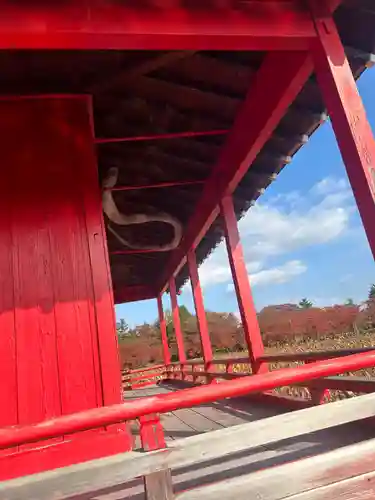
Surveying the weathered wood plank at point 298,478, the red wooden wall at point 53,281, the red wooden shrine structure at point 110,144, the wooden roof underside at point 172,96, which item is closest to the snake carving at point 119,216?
the red wooden shrine structure at point 110,144

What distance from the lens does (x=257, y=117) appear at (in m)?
3.65

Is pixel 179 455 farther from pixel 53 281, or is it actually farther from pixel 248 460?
pixel 53 281

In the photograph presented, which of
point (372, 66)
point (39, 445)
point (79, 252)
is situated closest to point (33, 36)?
point (79, 252)

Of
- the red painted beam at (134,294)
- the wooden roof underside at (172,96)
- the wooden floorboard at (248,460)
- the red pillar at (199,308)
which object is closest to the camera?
the wooden floorboard at (248,460)

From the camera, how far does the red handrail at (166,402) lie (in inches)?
56.8

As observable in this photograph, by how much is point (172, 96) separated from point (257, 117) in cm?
87

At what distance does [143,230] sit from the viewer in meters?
7.48

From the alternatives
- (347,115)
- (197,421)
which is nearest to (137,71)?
(347,115)

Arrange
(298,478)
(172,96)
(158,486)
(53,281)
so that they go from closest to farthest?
(158,486)
(298,478)
(53,281)
(172,96)

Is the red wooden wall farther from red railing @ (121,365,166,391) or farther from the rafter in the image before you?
red railing @ (121,365,166,391)

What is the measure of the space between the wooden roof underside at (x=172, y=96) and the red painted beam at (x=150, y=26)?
1.74 ft

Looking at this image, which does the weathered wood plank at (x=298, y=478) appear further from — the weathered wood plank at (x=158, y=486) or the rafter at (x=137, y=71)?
the rafter at (x=137, y=71)

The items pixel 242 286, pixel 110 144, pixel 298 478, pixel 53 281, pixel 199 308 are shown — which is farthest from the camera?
pixel 199 308

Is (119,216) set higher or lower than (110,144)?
lower
